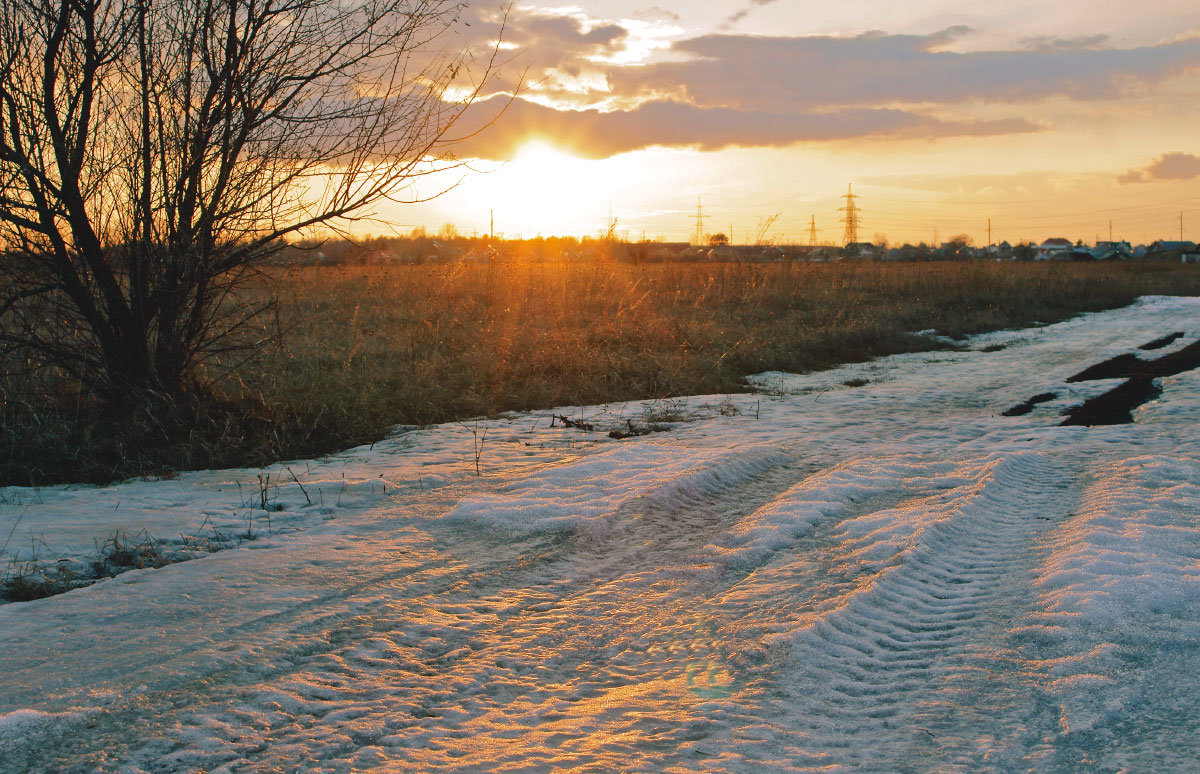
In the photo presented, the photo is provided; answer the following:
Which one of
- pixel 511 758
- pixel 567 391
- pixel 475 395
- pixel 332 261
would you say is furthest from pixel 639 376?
pixel 332 261

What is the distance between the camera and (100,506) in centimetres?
454

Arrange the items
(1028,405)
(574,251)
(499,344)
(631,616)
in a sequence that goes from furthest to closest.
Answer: (574,251) < (499,344) < (1028,405) < (631,616)

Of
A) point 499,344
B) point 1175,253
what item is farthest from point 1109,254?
point 499,344

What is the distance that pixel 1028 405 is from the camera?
758cm

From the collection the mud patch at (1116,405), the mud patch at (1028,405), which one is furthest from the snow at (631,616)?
the mud patch at (1028,405)


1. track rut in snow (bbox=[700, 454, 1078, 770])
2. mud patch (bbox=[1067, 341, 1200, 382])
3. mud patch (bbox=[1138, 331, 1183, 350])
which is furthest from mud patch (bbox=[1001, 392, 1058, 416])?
mud patch (bbox=[1138, 331, 1183, 350])

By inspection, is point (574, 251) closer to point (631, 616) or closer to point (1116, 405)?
point (1116, 405)

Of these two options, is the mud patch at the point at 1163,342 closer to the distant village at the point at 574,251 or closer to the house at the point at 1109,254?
the distant village at the point at 574,251

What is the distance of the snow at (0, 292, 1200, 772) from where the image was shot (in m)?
2.30

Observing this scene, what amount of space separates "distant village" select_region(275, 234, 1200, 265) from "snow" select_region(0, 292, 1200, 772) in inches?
98.6

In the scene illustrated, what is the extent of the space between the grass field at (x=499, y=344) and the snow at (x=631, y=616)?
72 cm

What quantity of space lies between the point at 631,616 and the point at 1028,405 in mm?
5907

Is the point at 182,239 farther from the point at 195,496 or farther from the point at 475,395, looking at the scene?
the point at 475,395

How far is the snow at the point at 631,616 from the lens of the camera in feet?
7.55
